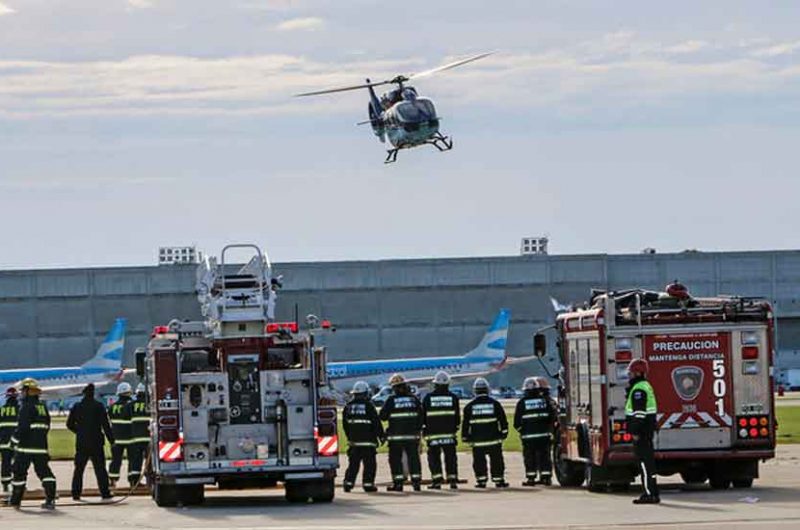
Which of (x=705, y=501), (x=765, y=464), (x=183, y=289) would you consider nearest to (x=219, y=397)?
(x=705, y=501)

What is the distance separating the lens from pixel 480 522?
67.3 feet

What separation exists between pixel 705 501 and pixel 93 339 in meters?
82.9

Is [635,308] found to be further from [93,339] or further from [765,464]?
[93,339]

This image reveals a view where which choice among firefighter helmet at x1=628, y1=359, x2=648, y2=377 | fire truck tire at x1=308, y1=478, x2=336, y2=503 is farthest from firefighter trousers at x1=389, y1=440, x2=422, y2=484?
firefighter helmet at x1=628, y1=359, x2=648, y2=377

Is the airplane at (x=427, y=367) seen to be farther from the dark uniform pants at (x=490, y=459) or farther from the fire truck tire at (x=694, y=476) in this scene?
the fire truck tire at (x=694, y=476)

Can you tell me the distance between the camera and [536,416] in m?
27.4

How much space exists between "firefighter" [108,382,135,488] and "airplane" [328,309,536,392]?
178 ft

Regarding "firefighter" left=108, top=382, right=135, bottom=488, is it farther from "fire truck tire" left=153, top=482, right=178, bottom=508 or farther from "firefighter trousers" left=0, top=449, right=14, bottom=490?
"fire truck tire" left=153, top=482, right=178, bottom=508

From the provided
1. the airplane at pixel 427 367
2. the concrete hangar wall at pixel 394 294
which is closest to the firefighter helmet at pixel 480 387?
the airplane at pixel 427 367

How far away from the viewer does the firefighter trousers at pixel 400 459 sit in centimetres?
2711

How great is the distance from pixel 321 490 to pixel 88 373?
65.8 metres

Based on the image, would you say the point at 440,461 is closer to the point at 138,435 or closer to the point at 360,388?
the point at 360,388

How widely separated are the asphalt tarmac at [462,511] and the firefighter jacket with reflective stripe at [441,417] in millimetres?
870

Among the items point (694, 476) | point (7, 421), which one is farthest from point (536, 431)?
point (7, 421)
